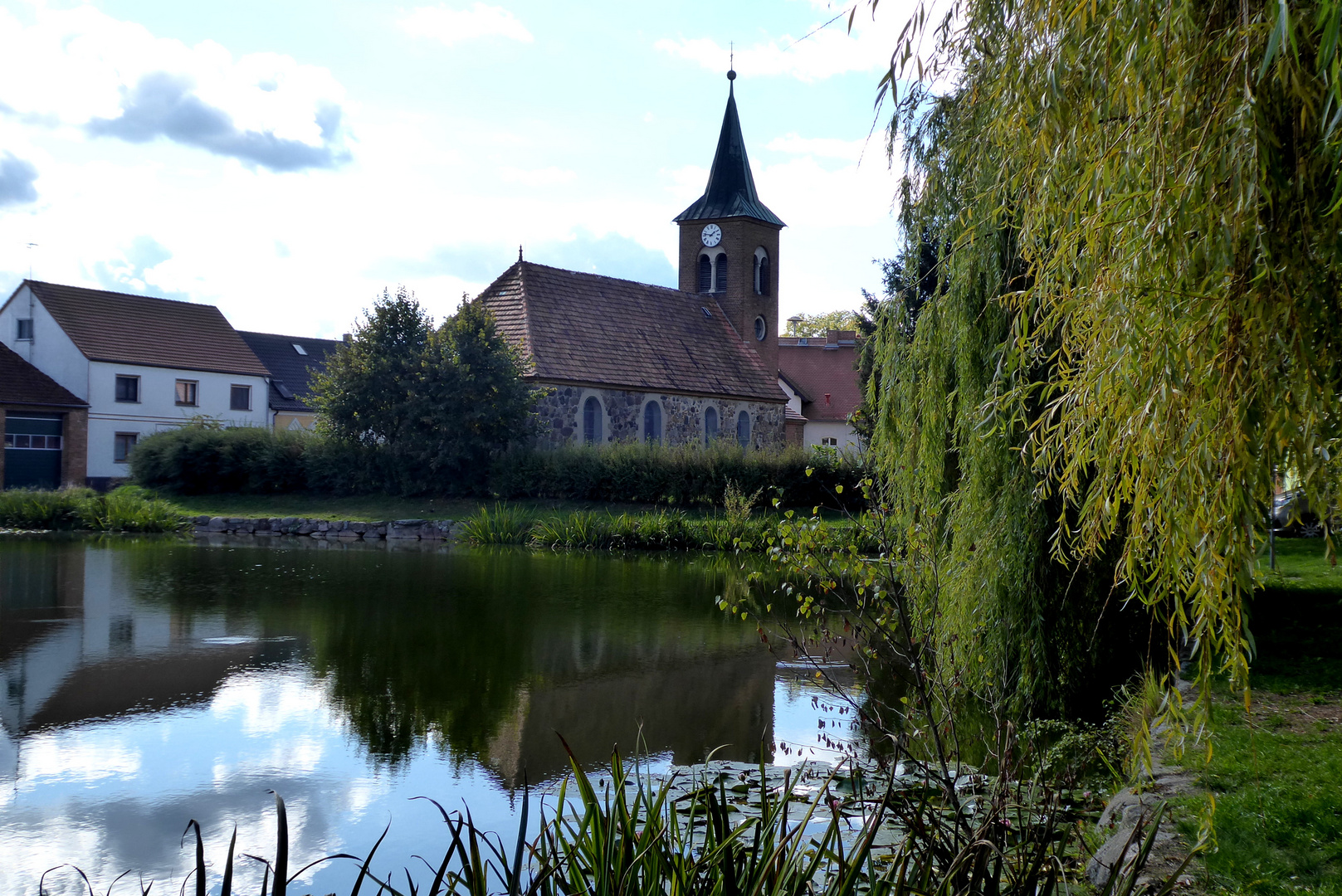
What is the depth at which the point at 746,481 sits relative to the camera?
25672 mm

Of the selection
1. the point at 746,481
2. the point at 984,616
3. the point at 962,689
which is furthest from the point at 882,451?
the point at 746,481

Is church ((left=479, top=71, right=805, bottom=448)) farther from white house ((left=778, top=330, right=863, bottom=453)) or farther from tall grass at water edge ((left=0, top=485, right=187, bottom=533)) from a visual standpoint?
tall grass at water edge ((left=0, top=485, right=187, bottom=533))

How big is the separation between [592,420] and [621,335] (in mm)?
3487

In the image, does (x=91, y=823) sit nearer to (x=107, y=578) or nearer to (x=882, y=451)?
(x=882, y=451)

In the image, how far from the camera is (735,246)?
38.3 meters

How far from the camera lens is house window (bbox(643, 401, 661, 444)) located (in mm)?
32875

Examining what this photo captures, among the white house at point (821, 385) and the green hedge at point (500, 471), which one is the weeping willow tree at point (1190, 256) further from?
the white house at point (821, 385)

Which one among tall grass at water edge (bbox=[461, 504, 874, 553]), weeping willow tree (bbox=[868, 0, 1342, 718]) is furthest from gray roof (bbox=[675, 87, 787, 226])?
weeping willow tree (bbox=[868, 0, 1342, 718])

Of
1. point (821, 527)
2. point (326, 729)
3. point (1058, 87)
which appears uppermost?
point (1058, 87)

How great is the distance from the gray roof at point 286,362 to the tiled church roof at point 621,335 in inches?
623

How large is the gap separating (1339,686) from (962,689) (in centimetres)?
317

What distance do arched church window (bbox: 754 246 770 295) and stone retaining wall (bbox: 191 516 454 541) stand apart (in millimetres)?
18104

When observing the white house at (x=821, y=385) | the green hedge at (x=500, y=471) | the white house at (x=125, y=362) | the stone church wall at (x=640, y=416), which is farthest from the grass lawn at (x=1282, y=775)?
the white house at (x=821, y=385)

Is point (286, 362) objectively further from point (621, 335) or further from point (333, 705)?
point (333, 705)
